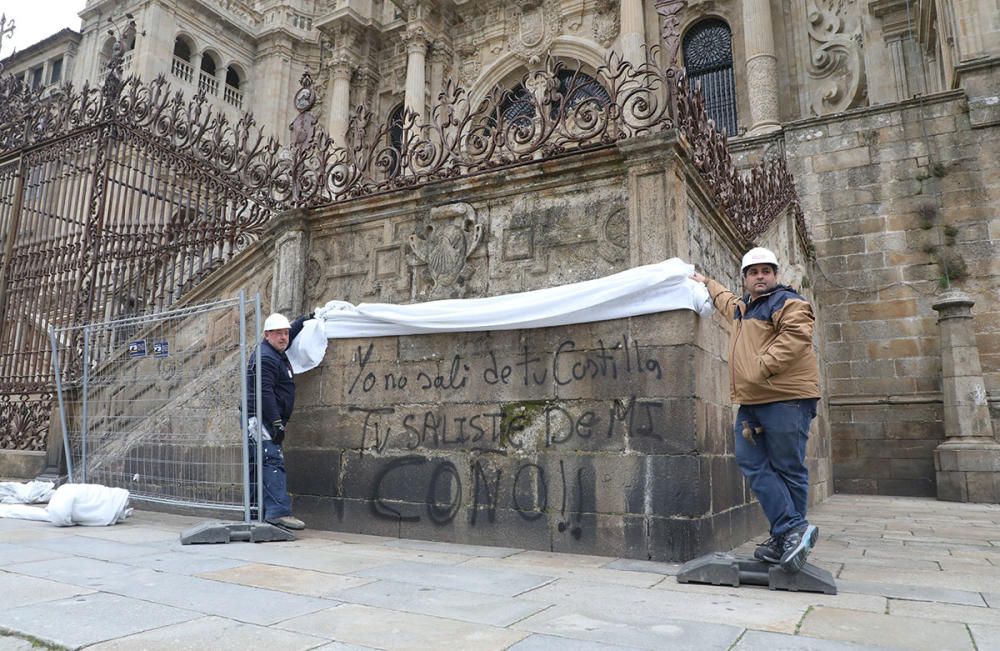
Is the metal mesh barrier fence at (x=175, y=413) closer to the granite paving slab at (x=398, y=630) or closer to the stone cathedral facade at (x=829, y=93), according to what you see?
the granite paving slab at (x=398, y=630)

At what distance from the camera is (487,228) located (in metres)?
6.22

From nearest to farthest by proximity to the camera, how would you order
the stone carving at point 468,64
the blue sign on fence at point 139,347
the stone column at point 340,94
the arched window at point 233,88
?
the blue sign on fence at point 139,347, the stone carving at point 468,64, the stone column at point 340,94, the arched window at point 233,88

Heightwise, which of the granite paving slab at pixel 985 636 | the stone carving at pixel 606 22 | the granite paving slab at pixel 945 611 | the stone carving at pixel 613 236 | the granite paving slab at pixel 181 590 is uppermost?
the stone carving at pixel 606 22

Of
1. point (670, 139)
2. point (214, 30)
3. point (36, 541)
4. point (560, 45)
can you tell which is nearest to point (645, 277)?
point (670, 139)

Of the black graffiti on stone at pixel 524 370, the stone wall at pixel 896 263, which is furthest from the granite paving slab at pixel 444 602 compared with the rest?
the stone wall at pixel 896 263

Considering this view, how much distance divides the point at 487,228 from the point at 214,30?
25840mm

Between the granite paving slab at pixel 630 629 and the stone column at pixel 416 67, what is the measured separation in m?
22.4

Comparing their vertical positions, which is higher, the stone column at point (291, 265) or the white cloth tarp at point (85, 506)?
the stone column at point (291, 265)

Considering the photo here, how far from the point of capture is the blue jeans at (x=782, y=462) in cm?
398

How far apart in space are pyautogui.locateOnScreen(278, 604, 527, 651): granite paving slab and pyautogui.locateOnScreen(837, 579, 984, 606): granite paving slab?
2332 mm

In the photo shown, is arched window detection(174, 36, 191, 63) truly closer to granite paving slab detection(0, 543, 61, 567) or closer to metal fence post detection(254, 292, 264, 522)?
metal fence post detection(254, 292, 264, 522)

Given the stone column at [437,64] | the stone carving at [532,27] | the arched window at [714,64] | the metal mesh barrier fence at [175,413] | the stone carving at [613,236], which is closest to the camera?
the stone carving at [613,236]

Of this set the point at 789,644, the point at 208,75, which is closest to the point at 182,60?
the point at 208,75

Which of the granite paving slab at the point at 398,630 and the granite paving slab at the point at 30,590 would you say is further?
the granite paving slab at the point at 30,590
